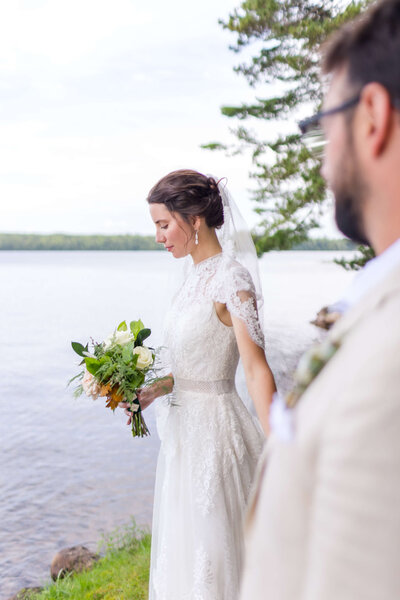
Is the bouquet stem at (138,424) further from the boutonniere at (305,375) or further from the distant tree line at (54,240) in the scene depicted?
the distant tree line at (54,240)

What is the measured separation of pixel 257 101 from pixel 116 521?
189 inches

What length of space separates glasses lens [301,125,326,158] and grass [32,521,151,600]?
3.52m

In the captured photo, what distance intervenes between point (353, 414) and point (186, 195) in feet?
7.25

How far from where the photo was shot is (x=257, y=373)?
2.37 metres

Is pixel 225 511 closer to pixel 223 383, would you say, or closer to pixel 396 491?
pixel 223 383

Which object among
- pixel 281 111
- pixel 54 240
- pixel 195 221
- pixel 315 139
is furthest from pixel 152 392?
pixel 54 240

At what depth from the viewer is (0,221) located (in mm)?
51188

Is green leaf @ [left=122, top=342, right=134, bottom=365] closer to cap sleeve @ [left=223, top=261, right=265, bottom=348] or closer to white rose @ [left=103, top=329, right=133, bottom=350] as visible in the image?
white rose @ [left=103, top=329, right=133, bottom=350]

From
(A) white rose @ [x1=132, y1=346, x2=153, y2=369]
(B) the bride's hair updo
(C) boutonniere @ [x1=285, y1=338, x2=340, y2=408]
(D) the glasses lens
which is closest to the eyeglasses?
(D) the glasses lens

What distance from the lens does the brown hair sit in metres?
0.69

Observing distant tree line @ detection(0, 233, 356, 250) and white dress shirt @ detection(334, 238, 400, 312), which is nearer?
white dress shirt @ detection(334, 238, 400, 312)

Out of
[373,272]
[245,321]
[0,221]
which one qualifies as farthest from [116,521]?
[0,221]

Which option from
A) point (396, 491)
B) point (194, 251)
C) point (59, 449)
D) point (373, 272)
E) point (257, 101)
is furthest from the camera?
point (59, 449)

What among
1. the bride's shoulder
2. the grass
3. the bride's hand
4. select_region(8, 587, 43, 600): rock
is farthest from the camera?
select_region(8, 587, 43, 600): rock
